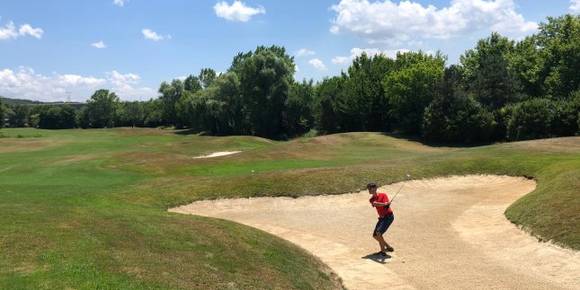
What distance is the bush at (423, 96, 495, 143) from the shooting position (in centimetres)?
5750

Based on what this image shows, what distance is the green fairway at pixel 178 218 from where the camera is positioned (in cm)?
1044

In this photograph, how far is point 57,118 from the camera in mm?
166500

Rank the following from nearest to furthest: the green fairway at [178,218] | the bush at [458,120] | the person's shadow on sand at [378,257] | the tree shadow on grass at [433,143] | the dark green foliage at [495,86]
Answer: the green fairway at [178,218], the person's shadow on sand at [378,257], the tree shadow on grass at [433,143], the bush at [458,120], the dark green foliage at [495,86]

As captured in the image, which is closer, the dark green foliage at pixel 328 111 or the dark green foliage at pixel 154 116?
the dark green foliage at pixel 328 111

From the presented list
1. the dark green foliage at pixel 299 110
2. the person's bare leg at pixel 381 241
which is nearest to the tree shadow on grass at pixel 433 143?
the dark green foliage at pixel 299 110

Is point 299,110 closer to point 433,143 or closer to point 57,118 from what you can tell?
point 433,143

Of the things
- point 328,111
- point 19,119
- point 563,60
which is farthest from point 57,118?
point 563,60

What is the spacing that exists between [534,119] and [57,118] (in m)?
150

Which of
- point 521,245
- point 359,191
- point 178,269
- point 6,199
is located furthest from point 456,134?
point 178,269

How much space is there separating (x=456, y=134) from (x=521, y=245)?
43.2m

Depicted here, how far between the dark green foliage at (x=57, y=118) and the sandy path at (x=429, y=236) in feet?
517

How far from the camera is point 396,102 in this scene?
68562 millimetres

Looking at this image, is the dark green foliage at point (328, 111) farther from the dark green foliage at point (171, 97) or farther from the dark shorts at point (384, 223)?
the dark green foliage at point (171, 97)

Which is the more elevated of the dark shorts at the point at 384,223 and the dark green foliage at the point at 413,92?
the dark green foliage at the point at 413,92
